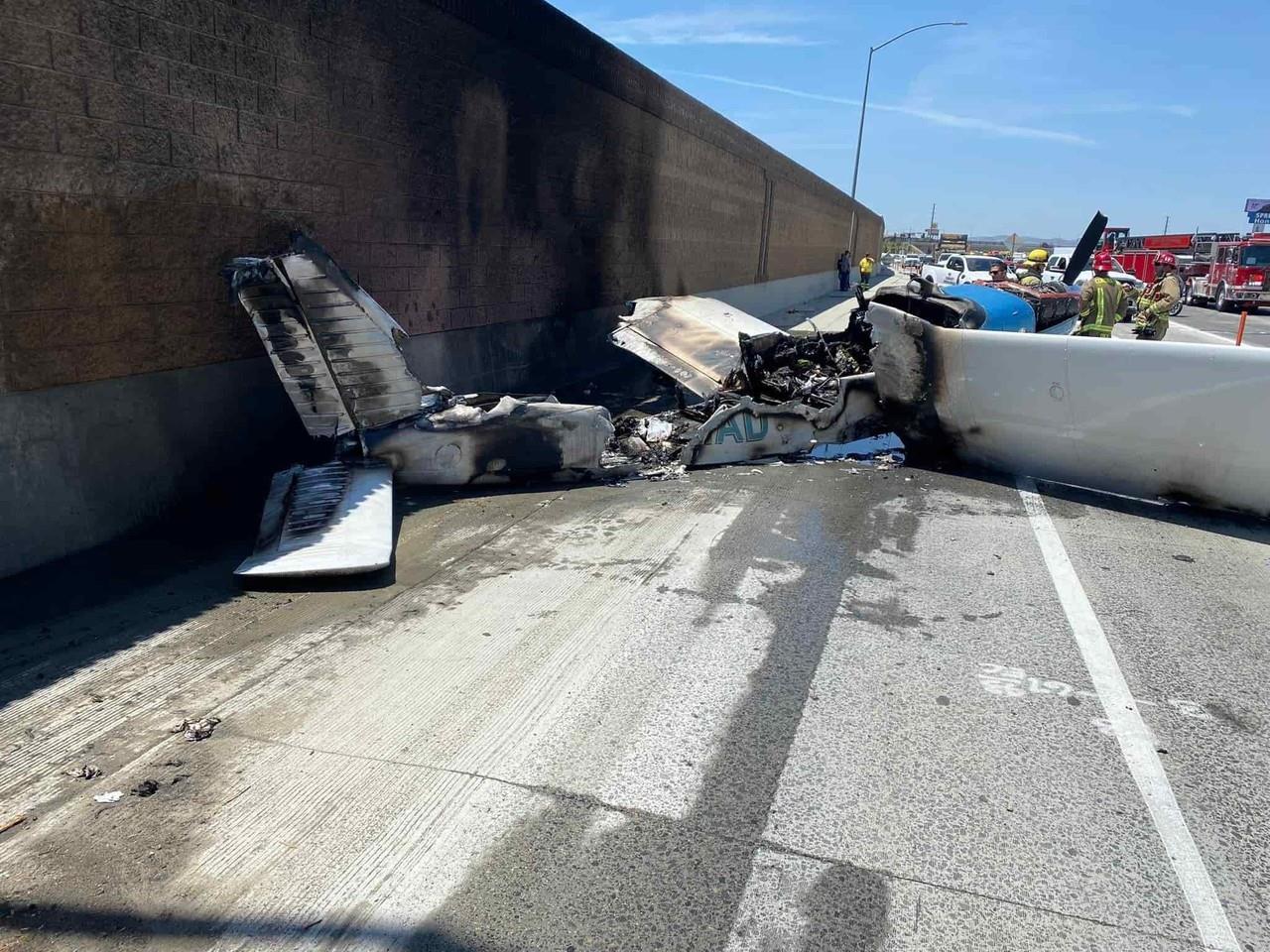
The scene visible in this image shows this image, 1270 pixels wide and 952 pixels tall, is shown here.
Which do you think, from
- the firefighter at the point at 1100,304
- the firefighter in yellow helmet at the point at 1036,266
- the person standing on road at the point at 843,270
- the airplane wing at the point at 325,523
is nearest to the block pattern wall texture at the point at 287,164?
the airplane wing at the point at 325,523

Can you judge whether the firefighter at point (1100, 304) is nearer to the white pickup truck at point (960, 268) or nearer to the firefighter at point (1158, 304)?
the firefighter at point (1158, 304)

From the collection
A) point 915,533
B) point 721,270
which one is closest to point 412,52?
point 915,533

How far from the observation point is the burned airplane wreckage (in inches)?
224

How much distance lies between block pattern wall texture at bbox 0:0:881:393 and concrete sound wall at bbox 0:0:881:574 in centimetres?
2

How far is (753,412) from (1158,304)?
8903 mm

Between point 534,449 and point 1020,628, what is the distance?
388cm

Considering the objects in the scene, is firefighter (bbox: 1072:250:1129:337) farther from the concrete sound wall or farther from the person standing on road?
the person standing on road

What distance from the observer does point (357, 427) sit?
6.21 meters

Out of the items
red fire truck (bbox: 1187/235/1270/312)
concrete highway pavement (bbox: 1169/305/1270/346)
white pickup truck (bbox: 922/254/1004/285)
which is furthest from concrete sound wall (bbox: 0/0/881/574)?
red fire truck (bbox: 1187/235/1270/312)

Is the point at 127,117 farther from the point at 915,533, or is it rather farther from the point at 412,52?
the point at 915,533

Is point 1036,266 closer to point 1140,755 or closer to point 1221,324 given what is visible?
point 1140,755

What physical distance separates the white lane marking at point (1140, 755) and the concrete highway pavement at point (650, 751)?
0.02 meters

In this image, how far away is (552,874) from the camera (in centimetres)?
259

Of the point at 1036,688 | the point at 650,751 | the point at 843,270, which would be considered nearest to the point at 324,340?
the point at 650,751
